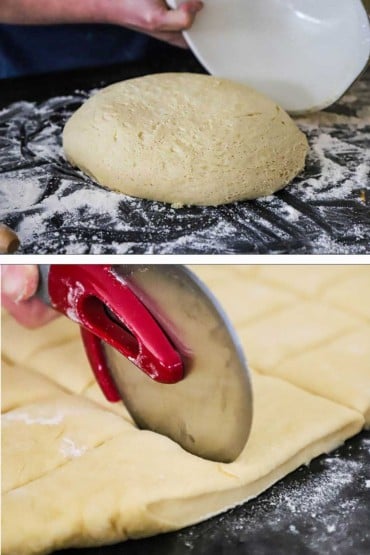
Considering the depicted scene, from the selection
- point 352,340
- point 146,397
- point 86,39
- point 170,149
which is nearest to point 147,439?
point 146,397

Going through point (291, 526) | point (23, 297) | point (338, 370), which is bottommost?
point (291, 526)

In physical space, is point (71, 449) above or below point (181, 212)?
below

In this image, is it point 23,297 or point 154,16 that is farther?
point 154,16

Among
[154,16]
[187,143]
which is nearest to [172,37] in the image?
[154,16]

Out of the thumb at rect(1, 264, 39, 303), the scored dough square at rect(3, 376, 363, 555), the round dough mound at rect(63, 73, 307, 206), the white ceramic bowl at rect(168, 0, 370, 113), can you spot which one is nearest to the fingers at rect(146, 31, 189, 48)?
the white ceramic bowl at rect(168, 0, 370, 113)

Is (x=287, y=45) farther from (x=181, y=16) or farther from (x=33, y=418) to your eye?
(x=33, y=418)

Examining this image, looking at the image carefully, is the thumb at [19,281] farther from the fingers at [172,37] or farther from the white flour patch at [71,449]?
the fingers at [172,37]

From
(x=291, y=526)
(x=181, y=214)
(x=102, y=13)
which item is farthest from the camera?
(x=102, y=13)
